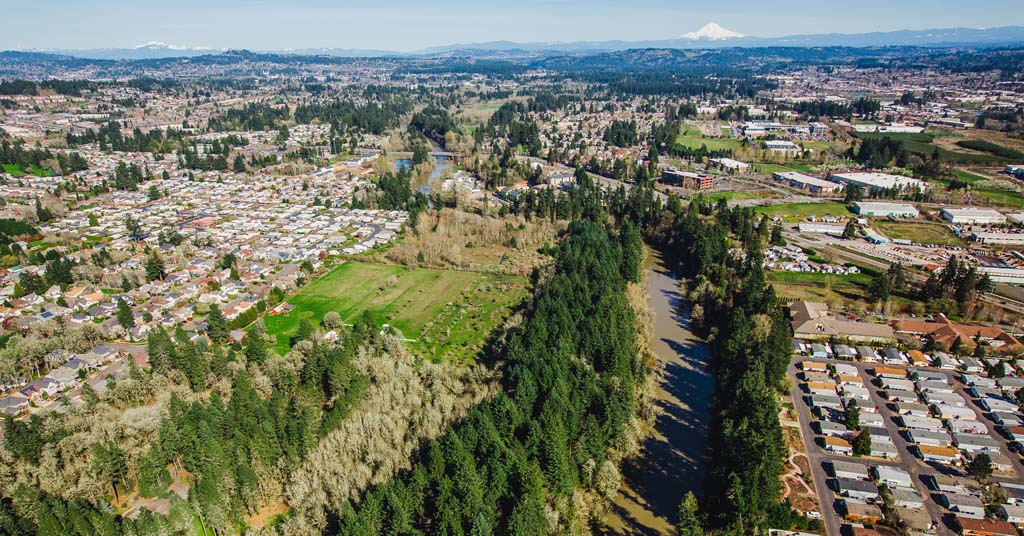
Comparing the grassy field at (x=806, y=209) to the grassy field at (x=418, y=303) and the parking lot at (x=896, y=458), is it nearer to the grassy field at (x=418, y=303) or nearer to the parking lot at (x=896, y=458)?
the parking lot at (x=896, y=458)

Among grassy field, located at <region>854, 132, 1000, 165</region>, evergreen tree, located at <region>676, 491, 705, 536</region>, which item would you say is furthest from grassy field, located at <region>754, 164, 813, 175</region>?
evergreen tree, located at <region>676, 491, 705, 536</region>

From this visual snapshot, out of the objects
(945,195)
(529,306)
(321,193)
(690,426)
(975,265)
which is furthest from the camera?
(321,193)

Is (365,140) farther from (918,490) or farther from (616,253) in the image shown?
(918,490)

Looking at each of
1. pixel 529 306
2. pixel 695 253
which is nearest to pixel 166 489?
pixel 529 306

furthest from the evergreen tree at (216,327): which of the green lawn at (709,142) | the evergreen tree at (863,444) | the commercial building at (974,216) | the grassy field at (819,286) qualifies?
the green lawn at (709,142)

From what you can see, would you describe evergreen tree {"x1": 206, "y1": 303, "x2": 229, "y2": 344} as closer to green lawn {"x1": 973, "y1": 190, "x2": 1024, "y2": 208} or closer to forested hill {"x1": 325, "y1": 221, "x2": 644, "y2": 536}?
forested hill {"x1": 325, "y1": 221, "x2": 644, "y2": 536}
